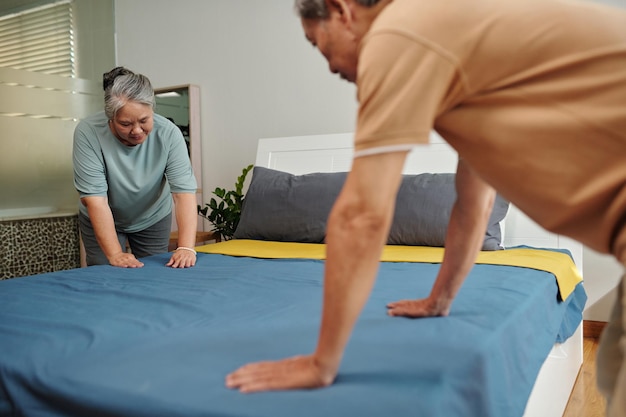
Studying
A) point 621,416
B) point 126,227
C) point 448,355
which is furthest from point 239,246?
point 621,416

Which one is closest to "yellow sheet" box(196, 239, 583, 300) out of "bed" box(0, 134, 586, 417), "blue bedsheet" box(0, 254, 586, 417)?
"bed" box(0, 134, 586, 417)

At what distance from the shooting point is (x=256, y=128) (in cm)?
378

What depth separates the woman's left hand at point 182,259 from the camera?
7.48 ft

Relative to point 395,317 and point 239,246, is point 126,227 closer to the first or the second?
point 239,246

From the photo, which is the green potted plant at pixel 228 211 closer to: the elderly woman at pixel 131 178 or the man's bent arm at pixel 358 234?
the elderly woman at pixel 131 178

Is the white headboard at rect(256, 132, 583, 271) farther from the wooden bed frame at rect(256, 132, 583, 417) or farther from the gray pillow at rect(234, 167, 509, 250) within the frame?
the gray pillow at rect(234, 167, 509, 250)

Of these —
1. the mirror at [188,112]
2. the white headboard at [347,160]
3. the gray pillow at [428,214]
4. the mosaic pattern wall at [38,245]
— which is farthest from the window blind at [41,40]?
the gray pillow at [428,214]

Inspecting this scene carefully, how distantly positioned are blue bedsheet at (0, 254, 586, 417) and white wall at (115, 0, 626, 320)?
185 cm

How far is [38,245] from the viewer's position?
3498mm

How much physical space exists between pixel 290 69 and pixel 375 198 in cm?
293

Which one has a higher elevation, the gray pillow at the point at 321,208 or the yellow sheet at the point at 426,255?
the gray pillow at the point at 321,208

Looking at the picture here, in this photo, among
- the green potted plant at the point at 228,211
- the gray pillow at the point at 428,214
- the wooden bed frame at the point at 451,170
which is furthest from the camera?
the green potted plant at the point at 228,211

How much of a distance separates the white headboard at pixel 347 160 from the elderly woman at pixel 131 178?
3.07 ft

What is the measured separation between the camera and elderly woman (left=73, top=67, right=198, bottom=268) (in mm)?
2252
